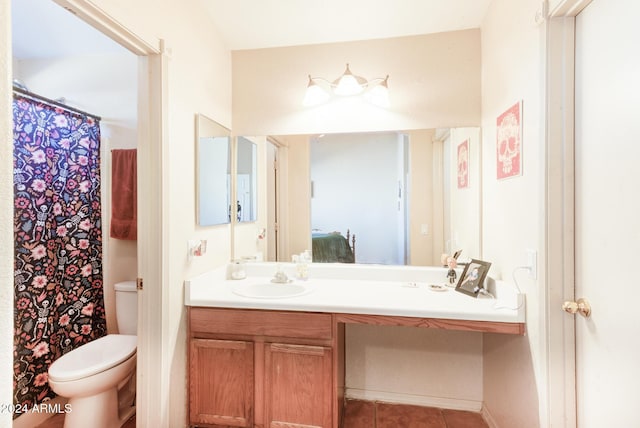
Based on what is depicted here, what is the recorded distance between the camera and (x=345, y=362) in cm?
199

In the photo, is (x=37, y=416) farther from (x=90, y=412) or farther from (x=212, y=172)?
(x=212, y=172)

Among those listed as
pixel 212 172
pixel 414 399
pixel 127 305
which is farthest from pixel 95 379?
pixel 414 399

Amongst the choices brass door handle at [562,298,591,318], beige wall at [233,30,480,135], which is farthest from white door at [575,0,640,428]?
beige wall at [233,30,480,135]

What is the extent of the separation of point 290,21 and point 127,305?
2.10m

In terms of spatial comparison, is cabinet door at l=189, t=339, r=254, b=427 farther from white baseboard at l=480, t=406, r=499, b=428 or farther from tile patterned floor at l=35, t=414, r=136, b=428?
white baseboard at l=480, t=406, r=499, b=428

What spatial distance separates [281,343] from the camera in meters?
1.50

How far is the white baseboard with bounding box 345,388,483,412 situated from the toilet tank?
152cm

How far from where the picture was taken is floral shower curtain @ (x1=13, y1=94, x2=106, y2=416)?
166cm

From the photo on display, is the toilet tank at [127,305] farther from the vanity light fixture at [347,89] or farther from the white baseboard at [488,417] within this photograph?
the white baseboard at [488,417]

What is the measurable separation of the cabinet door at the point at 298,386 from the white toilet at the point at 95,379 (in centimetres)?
79

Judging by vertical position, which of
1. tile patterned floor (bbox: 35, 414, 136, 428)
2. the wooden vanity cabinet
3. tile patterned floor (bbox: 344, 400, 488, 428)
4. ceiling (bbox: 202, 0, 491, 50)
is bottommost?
tile patterned floor (bbox: 344, 400, 488, 428)

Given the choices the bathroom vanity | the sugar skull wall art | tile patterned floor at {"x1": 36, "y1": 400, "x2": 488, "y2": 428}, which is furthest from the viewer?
tile patterned floor at {"x1": 36, "y1": 400, "x2": 488, "y2": 428}

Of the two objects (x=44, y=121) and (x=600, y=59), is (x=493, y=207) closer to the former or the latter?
(x=600, y=59)

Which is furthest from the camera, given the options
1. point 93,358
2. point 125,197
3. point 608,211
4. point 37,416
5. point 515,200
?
point 125,197
